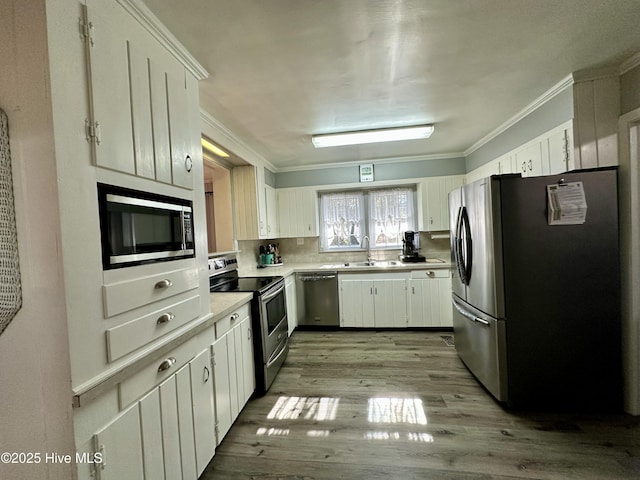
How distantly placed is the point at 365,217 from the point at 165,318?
349 centimetres

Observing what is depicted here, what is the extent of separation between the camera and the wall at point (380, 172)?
12.8 ft

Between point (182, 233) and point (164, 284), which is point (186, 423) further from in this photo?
point (182, 233)

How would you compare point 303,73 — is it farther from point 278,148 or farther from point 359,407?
point 359,407

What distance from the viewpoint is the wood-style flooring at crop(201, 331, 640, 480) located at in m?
1.53

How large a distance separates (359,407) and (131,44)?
100 inches

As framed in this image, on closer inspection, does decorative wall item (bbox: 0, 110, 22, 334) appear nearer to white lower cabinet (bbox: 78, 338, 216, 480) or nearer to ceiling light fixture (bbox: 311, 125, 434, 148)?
white lower cabinet (bbox: 78, 338, 216, 480)

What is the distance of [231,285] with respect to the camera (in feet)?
8.70

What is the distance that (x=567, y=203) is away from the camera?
1.86 m

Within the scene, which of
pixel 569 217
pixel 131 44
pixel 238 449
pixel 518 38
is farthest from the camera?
pixel 569 217

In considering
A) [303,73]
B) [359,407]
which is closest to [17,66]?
[303,73]

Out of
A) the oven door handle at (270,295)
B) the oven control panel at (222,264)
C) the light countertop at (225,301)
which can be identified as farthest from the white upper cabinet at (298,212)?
the light countertop at (225,301)

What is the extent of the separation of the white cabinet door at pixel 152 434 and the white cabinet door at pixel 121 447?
2 cm

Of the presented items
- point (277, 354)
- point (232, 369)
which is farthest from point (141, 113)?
point (277, 354)

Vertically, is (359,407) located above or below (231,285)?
below
